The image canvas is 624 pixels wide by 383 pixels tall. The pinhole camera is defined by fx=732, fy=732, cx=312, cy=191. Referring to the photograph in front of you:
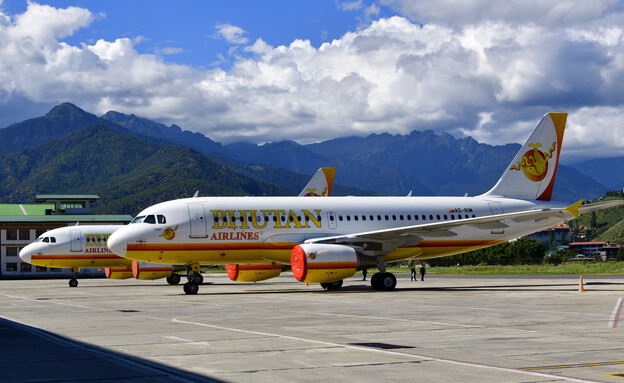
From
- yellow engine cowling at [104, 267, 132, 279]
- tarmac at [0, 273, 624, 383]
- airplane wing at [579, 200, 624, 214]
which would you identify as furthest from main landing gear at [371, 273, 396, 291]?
yellow engine cowling at [104, 267, 132, 279]

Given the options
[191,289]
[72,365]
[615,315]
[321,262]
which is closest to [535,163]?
[321,262]

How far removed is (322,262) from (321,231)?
3.54 m

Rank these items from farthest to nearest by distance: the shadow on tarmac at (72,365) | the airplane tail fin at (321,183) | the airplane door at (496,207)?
the airplane tail fin at (321,183) < the airplane door at (496,207) < the shadow on tarmac at (72,365)

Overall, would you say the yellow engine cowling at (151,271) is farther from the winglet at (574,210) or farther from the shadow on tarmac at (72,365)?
the shadow on tarmac at (72,365)

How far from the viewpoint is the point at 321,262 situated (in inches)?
1264

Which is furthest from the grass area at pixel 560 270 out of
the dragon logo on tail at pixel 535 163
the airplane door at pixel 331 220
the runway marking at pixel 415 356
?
the runway marking at pixel 415 356

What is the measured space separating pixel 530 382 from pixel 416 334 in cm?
599

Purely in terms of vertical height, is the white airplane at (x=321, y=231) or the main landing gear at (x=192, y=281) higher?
the white airplane at (x=321, y=231)

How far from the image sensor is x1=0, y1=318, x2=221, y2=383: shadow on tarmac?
10.3 meters

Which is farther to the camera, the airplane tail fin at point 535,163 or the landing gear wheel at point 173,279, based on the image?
the landing gear wheel at point 173,279

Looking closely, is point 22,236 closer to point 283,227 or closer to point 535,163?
point 283,227

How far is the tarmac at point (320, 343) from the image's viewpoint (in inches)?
423

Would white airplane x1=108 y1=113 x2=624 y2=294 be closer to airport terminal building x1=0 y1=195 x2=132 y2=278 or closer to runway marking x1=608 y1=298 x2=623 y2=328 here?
runway marking x1=608 y1=298 x2=623 y2=328

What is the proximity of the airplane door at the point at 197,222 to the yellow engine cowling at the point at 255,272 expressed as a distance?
5718mm
